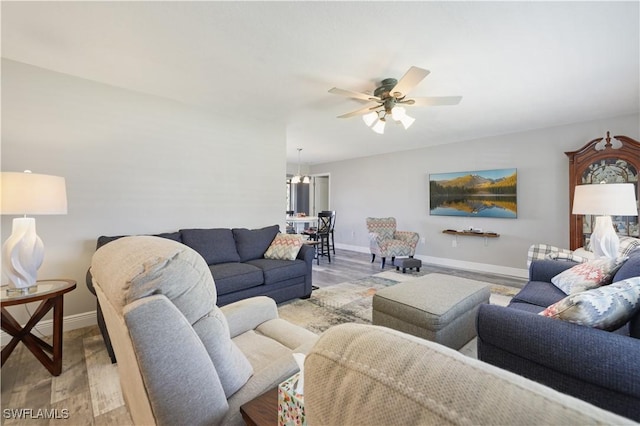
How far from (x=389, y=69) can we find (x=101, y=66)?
2555 millimetres

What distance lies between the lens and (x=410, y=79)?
2283 mm

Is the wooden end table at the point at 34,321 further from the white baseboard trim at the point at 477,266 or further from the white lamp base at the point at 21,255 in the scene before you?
the white baseboard trim at the point at 477,266

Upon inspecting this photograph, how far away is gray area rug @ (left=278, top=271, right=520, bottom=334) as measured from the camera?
2816 mm

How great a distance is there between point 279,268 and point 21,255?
79.7 inches

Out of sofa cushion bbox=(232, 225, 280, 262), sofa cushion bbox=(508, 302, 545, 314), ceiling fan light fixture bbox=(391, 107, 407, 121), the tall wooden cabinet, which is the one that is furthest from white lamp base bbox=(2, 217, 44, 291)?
the tall wooden cabinet

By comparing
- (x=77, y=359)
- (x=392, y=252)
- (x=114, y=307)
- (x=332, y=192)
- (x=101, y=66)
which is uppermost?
(x=101, y=66)

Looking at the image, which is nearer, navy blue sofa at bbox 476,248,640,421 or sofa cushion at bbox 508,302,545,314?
navy blue sofa at bbox 476,248,640,421

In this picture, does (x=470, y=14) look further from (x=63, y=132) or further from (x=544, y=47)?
(x=63, y=132)

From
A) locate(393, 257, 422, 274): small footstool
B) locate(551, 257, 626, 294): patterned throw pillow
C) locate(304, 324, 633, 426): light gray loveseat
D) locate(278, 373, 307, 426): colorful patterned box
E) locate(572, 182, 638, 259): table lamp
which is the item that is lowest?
locate(393, 257, 422, 274): small footstool

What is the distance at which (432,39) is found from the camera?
2096mm

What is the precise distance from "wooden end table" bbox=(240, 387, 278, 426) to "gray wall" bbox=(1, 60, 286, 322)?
2.81 m

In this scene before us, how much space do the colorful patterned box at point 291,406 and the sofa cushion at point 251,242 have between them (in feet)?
9.01

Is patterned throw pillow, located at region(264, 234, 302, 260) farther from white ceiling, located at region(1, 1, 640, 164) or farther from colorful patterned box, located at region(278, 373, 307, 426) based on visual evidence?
colorful patterned box, located at region(278, 373, 307, 426)

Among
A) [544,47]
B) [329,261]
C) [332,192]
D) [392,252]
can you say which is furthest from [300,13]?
[332,192]
